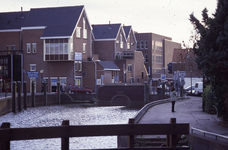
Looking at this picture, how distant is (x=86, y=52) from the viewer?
7519 centimetres

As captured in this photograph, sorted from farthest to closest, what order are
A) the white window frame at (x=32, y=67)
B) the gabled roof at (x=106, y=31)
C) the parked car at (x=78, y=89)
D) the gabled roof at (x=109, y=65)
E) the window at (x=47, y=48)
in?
the gabled roof at (x=106, y=31) < the gabled roof at (x=109, y=65) < the white window frame at (x=32, y=67) < the window at (x=47, y=48) < the parked car at (x=78, y=89)

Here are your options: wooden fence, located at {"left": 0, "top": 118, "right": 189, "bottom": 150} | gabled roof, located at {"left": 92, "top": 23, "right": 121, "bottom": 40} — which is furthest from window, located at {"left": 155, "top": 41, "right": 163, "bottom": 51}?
wooden fence, located at {"left": 0, "top": 118, "right": 189, "bottom": 150}

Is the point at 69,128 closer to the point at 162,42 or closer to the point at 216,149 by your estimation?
the point at 216,149

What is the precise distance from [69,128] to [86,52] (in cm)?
6646

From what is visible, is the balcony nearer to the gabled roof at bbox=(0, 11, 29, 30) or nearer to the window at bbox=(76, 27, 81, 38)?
the window at bbox=(76, 27, 81, 38)

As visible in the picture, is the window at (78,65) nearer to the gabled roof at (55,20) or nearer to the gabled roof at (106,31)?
the gabled roof at (55,20)

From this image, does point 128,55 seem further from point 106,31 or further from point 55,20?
point 55,20

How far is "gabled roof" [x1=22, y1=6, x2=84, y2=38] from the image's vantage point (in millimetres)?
70188

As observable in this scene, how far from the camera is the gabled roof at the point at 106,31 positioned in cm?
8688

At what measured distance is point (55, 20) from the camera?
238 ft

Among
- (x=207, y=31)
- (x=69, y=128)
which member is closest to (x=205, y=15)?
(x=207, y=31)

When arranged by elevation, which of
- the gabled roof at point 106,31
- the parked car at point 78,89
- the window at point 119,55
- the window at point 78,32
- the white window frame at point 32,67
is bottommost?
the parked car at point 78,89

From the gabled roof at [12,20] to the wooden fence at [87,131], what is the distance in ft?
222

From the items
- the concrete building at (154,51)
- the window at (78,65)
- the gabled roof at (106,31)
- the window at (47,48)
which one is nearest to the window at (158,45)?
the concrete building at (154,51)
